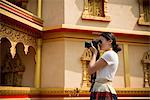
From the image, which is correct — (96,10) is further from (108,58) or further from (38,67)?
(108,58)

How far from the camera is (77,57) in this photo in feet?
25.0

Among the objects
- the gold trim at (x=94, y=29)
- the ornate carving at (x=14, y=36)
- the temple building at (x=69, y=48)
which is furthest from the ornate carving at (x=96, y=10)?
the ornate carving at (x=14, y=36)

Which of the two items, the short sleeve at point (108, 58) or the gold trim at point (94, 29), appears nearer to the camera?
the short sleeve at point (108, 58)

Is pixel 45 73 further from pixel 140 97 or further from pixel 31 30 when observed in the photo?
pixel 140 97

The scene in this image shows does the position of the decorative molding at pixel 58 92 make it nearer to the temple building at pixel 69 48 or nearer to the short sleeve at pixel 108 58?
the temple building at pixel 69 48

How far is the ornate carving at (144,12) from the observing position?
8633mm

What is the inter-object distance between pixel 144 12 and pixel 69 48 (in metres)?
3.21

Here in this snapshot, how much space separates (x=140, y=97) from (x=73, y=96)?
225 centimetres

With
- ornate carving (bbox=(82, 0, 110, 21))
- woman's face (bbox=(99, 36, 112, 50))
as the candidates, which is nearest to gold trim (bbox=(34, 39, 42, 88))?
ornate carving (bbox=(82, 0, 110, 21))

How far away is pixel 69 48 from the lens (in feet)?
24.7

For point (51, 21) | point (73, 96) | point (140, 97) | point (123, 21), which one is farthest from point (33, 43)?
point (140, 97)

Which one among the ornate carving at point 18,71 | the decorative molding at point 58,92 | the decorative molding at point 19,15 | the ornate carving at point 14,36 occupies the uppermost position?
the decorative molding at point 19,15

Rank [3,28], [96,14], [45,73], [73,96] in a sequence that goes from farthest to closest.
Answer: [96,14] < [45,73] < [73,96] < [3,28]

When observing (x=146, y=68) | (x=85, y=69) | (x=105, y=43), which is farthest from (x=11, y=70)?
(x=105, y=43)
